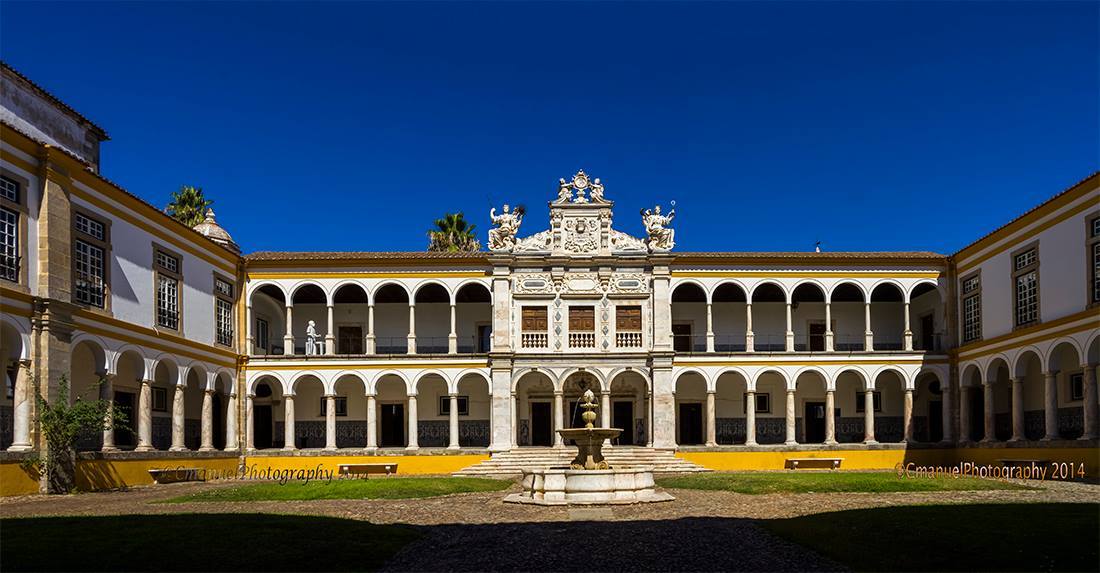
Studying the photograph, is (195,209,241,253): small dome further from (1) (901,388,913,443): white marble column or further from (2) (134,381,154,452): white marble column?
(1) (901,388,913,443): white marble column

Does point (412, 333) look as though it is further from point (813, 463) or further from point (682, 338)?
point (813, 463)

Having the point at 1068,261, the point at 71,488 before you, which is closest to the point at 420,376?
the point at 71,488

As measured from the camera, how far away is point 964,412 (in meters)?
30.0

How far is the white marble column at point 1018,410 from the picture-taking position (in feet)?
84.4

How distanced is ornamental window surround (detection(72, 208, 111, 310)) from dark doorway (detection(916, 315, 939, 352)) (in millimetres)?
25462

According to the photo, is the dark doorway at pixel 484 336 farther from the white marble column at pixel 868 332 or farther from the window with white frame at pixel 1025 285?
the window with white frame at pixel 1025 285

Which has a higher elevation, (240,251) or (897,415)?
(240,251)

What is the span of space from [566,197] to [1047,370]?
49.6 feet

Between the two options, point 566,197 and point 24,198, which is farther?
point 566,197

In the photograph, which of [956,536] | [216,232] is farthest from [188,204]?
[956,536]

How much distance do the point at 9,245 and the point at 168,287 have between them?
7.01m

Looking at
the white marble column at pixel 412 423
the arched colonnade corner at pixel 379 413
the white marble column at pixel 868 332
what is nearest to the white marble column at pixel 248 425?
the arched colonnade corner at pixel 379 413

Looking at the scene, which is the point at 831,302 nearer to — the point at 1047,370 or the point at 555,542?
the point at 1047,370

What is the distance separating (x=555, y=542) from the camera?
1098cm
